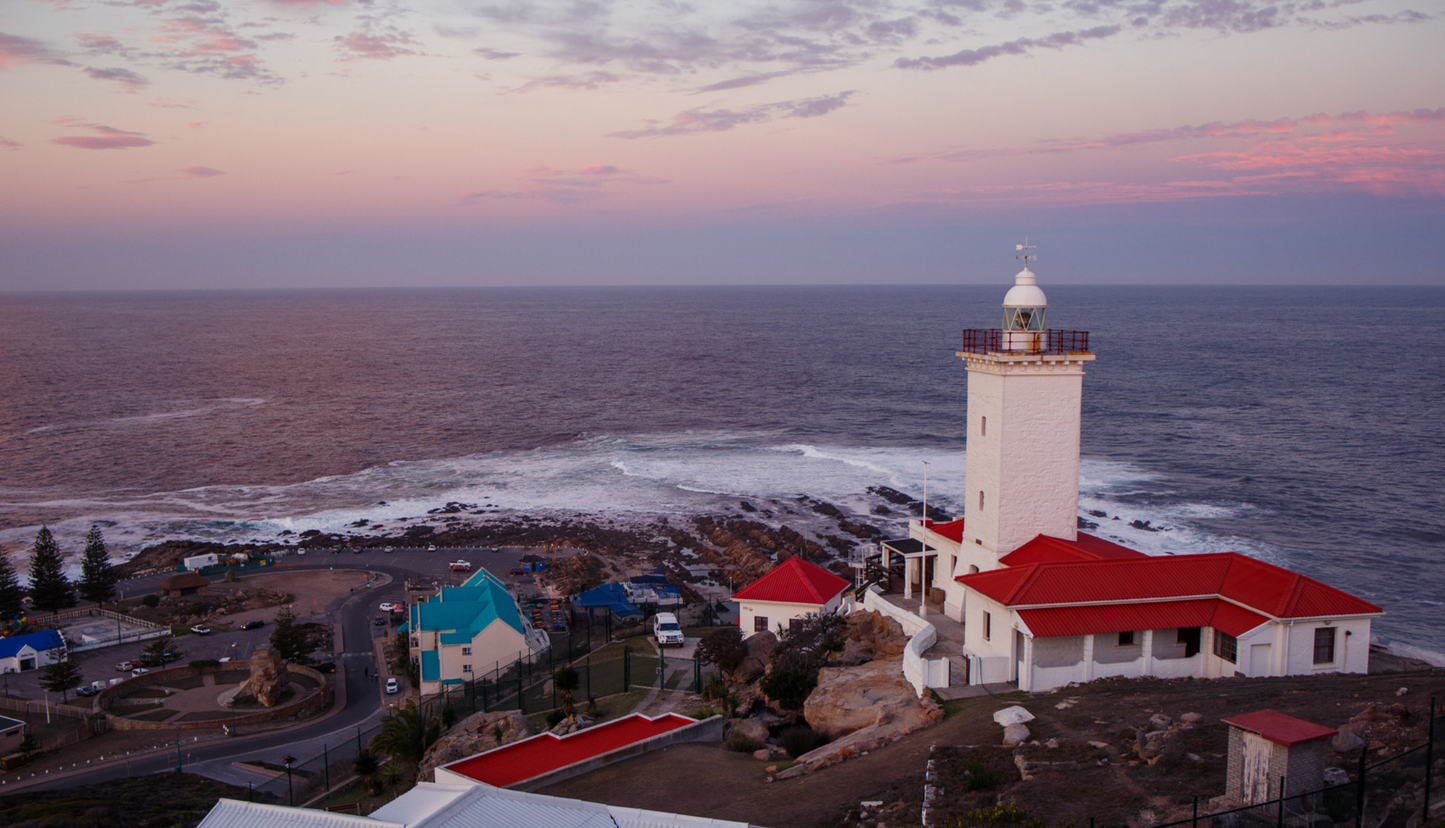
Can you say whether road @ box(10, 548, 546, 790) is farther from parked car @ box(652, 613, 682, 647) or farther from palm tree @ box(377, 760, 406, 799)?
parked car @ box(652, 613, 682, 647)

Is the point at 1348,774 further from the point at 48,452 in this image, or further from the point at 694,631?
the point at 48,452

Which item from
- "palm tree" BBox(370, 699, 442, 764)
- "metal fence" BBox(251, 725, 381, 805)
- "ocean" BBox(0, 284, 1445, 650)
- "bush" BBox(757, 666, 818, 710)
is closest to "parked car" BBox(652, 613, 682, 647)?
"bush" BBox(757, 666, 818, 710)

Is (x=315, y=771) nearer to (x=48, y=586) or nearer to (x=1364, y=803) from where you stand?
(x=48, y=586)

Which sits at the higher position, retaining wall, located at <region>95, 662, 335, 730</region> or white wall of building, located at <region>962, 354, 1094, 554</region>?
white wall of building, located at <region>962, 354, 1094, 554</region>

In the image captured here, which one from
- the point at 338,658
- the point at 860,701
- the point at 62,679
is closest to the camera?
the point at 860,701

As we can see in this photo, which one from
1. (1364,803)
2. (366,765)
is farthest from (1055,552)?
(366,765)

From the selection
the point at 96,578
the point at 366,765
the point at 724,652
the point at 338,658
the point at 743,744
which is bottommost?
the point at 338,658
